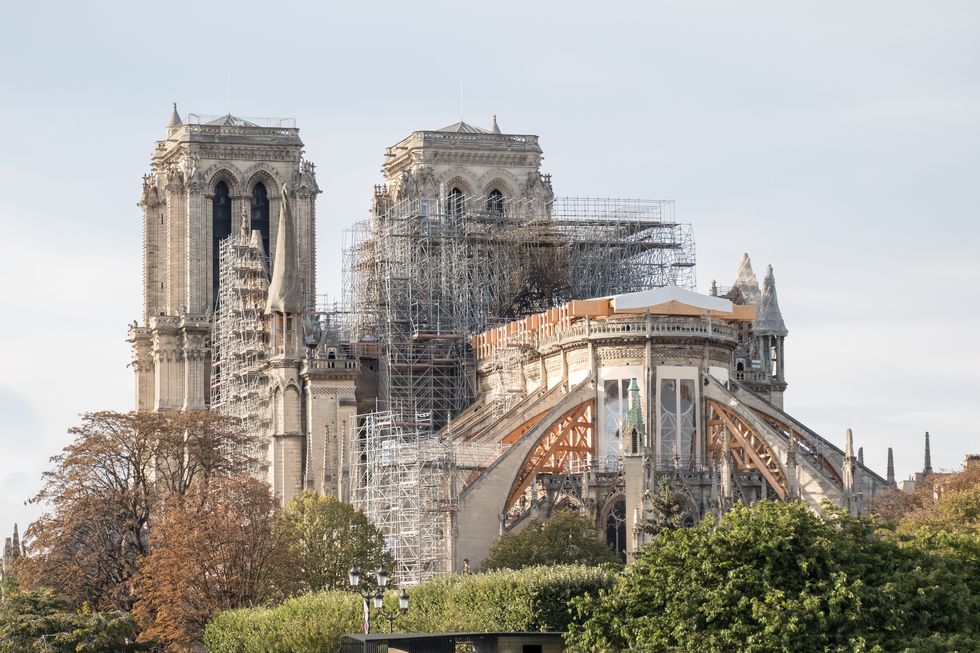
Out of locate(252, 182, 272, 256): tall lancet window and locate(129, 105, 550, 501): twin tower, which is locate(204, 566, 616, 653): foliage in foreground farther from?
locate(252, 182, 272, 256): tall lancet window

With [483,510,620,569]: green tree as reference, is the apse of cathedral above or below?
above

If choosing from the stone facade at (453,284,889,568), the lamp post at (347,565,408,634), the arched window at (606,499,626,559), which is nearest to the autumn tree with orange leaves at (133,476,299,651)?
the lamp post at (347,565,408,634)

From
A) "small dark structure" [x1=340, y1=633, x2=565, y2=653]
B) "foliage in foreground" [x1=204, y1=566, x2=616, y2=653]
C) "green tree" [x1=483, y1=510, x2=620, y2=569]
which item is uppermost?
"green tree" [x1=483, y1=510, x2=620, y2=569]

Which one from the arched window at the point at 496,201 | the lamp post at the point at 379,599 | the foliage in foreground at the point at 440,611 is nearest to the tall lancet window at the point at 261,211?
the arched window at the point at 496,201

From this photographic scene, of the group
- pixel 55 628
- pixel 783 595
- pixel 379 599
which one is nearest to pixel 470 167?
pixel 55 628

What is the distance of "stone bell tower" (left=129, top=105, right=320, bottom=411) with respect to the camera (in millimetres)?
126750

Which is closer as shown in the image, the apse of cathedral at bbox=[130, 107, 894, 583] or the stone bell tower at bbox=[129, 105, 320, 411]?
the apse of cathedral at bbox=[130, 107, 894, 583]

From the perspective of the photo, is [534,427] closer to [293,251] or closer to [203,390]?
[293,251]

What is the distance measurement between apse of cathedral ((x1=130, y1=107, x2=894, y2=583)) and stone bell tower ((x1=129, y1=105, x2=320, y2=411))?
12 centimetres

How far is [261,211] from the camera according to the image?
129500mm

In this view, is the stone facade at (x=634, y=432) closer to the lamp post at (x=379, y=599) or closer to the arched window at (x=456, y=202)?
the arched window at (x=456, y=202)

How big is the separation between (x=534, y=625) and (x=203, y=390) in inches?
2359

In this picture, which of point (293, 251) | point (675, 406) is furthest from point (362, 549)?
point (293, 251)

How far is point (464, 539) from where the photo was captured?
95.1 meters
